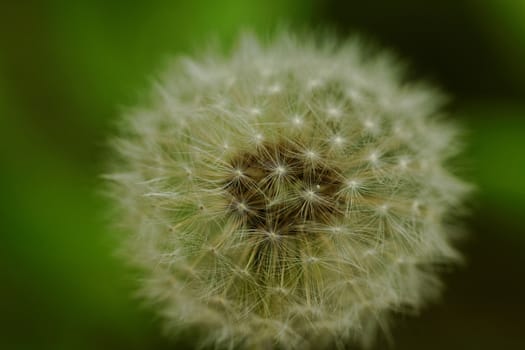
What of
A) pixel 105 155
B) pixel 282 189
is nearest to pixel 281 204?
pixel 282 189

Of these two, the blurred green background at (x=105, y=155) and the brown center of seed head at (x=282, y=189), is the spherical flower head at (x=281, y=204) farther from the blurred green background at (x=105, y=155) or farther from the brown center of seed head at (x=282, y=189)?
the blurred green background at (x=105, y=155)

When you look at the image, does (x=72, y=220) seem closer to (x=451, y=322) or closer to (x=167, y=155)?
(x=167, y=155)

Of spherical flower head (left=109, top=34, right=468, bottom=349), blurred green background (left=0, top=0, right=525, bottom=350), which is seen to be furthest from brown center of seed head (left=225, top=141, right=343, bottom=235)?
blurred green background (left=0, top=0, right=525, bottom=350)

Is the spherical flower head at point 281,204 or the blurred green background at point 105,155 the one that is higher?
the blurred green background at point 105,155

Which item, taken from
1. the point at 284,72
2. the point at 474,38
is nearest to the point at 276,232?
the point at 284,72

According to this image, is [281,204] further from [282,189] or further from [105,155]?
[105,155]

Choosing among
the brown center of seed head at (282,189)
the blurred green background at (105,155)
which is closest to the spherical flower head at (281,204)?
the brown center of seed head at (282,189)

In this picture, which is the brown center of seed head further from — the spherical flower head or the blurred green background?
the blurred green background
